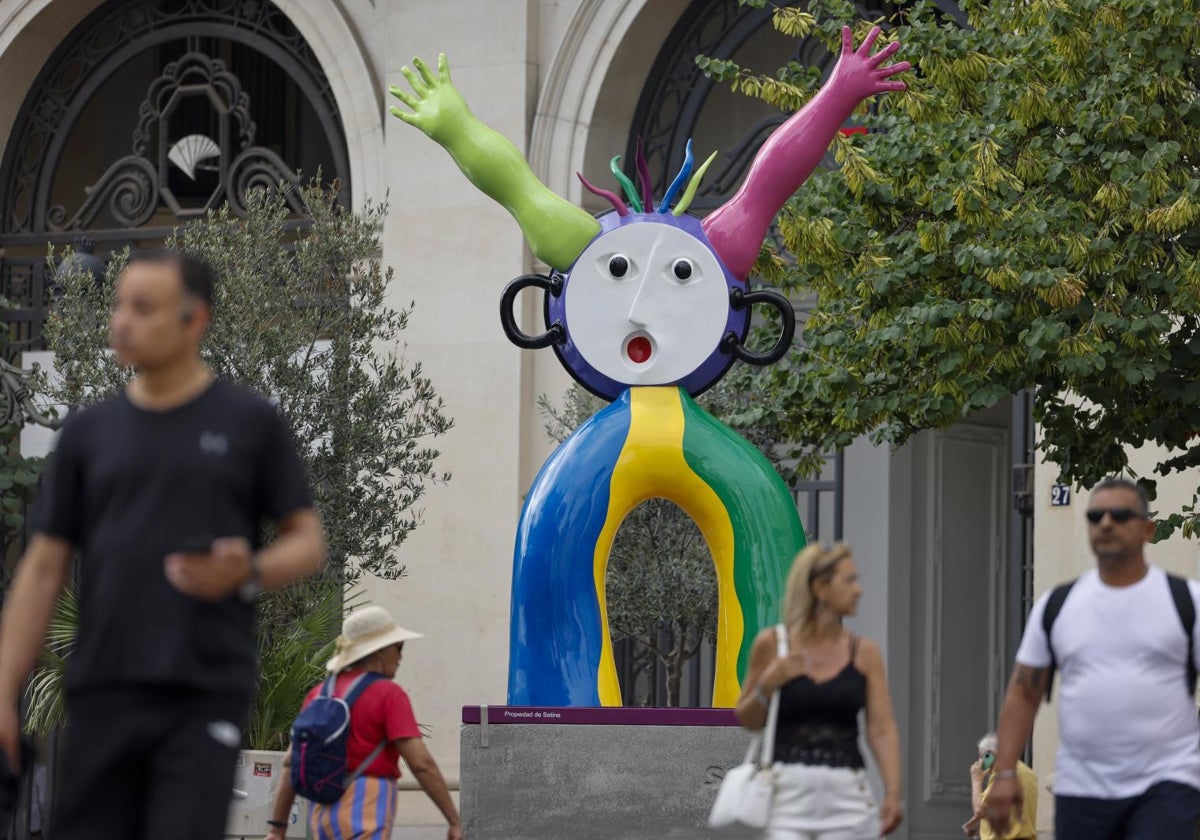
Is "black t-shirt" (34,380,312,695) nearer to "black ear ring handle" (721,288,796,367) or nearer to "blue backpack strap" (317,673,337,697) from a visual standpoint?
"blue backpack strap" (317,673,337,697)

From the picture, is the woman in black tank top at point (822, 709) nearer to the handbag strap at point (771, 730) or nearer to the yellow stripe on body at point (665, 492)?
the handbag strap at point (771, 730)

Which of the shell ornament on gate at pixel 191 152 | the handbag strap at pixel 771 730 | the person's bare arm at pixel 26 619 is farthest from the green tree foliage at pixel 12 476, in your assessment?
the person's bare arm at pixel 26 619

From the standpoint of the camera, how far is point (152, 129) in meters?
21.4

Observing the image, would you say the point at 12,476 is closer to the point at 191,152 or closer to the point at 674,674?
the point at 191,152

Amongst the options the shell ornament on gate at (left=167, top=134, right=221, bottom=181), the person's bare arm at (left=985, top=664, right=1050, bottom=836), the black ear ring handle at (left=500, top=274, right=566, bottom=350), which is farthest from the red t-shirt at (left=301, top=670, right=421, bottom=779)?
the shell ornament on gate at (left=167, top=134, right=221, bottom=181)

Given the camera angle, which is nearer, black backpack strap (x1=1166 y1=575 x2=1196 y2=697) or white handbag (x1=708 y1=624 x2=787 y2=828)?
white handbag (x1=708 y1=624 x2=787 y2=828)

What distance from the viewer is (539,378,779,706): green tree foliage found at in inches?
570

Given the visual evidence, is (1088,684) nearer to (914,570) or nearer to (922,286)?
(922,286)

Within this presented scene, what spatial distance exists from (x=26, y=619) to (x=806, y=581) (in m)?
2.31

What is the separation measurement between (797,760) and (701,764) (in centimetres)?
389

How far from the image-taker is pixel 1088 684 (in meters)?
5.82

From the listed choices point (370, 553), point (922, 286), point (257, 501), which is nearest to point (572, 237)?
point (922, 286)

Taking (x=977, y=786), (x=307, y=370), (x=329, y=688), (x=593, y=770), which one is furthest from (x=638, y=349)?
(x=307, y=370)

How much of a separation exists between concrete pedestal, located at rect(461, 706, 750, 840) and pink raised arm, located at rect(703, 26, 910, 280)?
Answer: 219 cm
